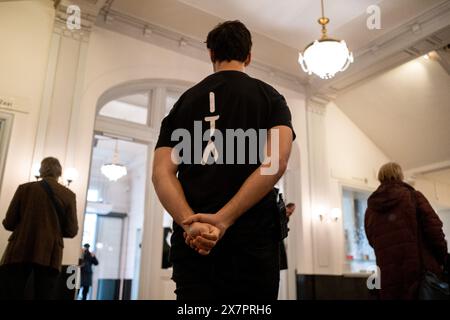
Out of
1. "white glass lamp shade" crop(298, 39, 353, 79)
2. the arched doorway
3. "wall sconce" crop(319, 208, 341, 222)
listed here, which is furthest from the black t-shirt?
"wall sconce" crop(319, 208, 341, 222)

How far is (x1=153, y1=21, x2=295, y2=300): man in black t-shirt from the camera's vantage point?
2.88 ft

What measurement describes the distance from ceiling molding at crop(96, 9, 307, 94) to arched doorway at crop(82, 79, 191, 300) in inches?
22.3

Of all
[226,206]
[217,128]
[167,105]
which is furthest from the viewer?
[167,105]

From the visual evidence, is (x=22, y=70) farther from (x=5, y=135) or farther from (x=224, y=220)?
(x=224, y=220)

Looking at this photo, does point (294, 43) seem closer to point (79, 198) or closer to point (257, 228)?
point (79, 198)

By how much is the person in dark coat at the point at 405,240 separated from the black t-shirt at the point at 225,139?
6.49 ft

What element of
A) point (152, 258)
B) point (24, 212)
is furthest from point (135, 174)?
point (24, 212)

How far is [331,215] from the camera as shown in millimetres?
6996

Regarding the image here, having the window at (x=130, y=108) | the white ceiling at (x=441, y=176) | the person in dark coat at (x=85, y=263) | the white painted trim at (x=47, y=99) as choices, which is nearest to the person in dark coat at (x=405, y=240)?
the person in dark coat at (x=85, y=263)

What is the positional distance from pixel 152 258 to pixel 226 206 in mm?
4670

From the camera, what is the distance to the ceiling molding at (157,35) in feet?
17.6

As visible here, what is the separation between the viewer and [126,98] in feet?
19.8

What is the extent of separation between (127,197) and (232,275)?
11573 mm

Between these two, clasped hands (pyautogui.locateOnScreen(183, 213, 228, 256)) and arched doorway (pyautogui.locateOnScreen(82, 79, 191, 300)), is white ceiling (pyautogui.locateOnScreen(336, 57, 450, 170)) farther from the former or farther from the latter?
clasped hands (pyautogui.locateOnScreen(183, 213, 228, 256))
